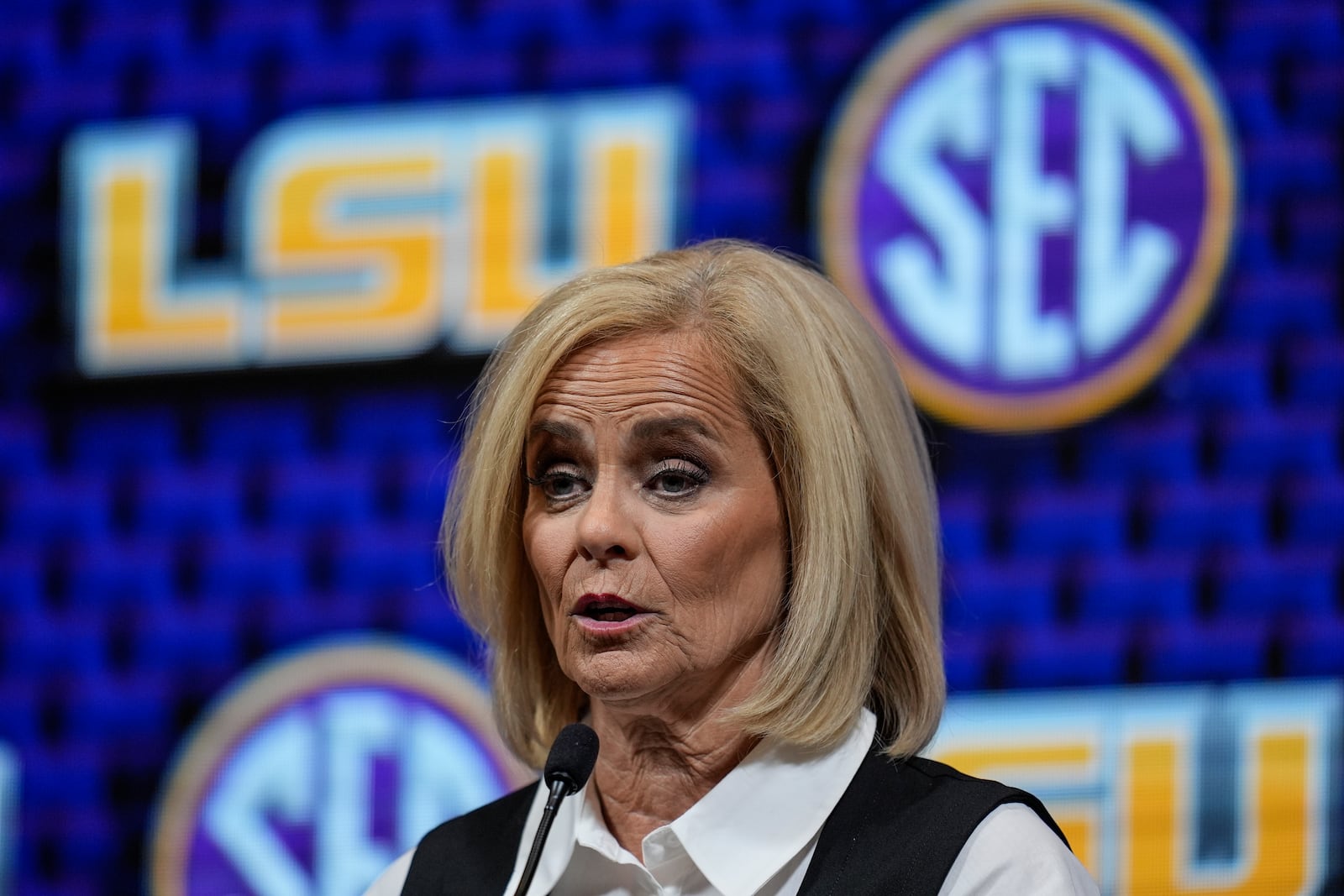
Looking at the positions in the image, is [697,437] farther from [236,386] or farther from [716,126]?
[236,386]

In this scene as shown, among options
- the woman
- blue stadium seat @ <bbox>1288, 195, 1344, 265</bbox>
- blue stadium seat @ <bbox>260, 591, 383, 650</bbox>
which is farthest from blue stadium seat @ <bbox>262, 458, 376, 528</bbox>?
blue stadium seat @ <bbox>1288, 195, 1344, 265</bbox>

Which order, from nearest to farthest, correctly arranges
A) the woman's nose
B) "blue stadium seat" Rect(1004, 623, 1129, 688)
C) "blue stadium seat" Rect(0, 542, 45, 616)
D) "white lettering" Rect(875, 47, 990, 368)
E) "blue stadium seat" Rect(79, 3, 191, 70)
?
the woman's nose
"blue stadium seat" Rect(1004, 623, 1129, 688)
"white lettering" Rect(875, 47, 990, 368)
"blue stadium seat" Rect(0, 542, 45, 616)
"blue stadium seat" Rect(79, 3, 191, 70)

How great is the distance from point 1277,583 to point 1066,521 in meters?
0.31

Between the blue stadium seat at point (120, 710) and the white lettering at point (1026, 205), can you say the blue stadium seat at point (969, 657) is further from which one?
the blue stadium seat at point (120, 710)

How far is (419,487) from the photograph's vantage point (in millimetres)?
2992

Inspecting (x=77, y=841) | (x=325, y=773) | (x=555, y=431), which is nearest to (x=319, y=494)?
(x=325, y=773)

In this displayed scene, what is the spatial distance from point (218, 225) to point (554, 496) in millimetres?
1578

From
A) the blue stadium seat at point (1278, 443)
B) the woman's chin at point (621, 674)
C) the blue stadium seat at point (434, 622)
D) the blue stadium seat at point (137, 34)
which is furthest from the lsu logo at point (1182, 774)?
the blue stadium seat at point (137, 34)

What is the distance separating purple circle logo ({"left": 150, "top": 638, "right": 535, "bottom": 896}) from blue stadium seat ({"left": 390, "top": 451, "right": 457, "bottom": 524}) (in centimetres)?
21

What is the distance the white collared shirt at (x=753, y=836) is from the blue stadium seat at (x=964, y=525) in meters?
0.95

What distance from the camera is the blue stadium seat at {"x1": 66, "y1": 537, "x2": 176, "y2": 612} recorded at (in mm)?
3092

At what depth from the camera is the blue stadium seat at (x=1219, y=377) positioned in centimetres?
266

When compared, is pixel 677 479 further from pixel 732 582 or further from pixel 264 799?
pixel 264 799

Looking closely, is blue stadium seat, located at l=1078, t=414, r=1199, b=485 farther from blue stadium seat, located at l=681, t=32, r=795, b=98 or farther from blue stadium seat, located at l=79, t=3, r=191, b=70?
blue stadium seat, located at l=79, t=3, r=191, b=70
